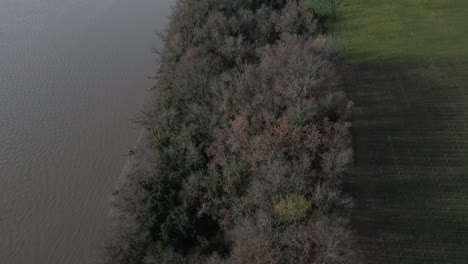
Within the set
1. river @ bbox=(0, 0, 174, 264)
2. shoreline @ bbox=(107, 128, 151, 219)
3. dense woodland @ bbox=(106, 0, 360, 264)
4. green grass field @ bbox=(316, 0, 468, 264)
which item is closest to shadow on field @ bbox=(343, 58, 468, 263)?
green grass field @ bbox=(316, 0, 468, 264)

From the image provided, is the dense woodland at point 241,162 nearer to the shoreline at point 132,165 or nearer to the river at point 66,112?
the shoreline at point 132,165

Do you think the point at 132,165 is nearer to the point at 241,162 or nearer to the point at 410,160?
the point at 241,162

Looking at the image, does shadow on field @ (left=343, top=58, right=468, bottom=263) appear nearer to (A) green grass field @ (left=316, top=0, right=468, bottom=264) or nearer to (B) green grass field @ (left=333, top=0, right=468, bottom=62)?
(A) green grass field @ (left=316, top=0, right=468, bottom=264)

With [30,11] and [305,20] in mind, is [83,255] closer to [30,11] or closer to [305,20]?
[305,20]

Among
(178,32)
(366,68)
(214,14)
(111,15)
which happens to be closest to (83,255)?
(178,32)

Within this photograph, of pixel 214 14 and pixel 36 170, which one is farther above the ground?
pixel 214 14
